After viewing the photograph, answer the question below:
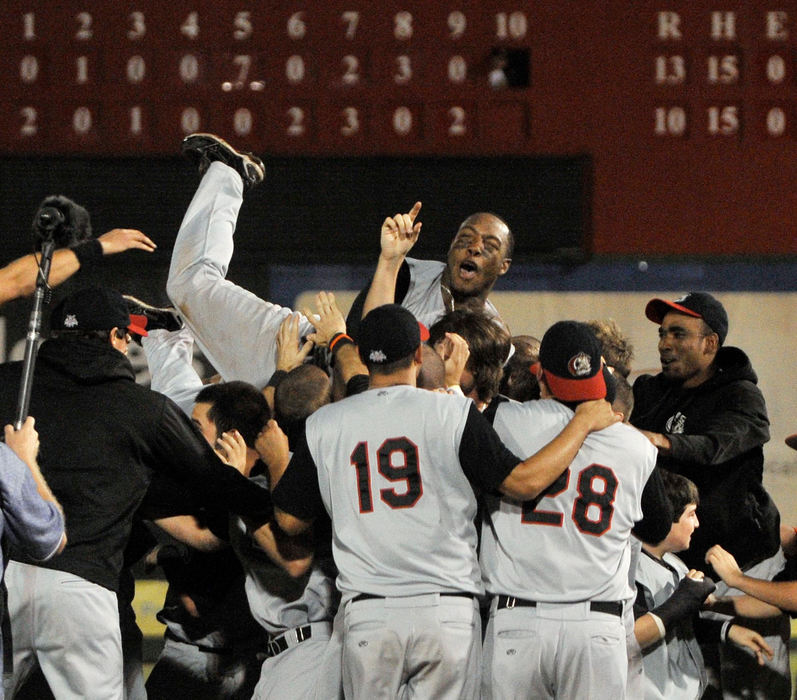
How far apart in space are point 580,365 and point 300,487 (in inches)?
33.0

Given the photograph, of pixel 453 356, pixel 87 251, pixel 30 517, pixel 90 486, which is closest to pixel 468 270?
pixel 453 356

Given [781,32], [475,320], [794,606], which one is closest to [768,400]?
[781,32]

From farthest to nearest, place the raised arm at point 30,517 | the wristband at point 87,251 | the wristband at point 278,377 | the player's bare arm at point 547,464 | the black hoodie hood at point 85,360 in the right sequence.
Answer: the wristband at point 278,377, the wristband at point 87,251, the black hoodie hood at point 85,360, the player's bare arm at point 547,464, the raised arm at point 30,517

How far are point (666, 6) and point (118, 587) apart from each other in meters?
5.04

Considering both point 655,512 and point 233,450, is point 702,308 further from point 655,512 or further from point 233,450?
point 233,450

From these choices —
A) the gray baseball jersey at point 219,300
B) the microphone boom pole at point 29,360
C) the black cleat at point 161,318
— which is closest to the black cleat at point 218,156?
the gray baseball jersey at point 219,300

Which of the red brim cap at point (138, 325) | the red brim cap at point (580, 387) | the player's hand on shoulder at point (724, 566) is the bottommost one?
the player's hand on shoulder at point (724, 566)

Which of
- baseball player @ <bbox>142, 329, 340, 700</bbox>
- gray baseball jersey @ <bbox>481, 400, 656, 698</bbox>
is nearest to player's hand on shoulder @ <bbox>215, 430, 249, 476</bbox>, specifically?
baseball player @ <bbox>142, 329, 340, 700</bbox>

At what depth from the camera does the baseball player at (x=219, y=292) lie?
14.7 ft

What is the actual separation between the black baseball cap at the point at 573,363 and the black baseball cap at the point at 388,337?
37 centimetres

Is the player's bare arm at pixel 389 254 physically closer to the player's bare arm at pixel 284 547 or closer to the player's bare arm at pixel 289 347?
the player's bare arm at pixel 289 347

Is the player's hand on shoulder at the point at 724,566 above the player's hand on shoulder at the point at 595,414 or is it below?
below

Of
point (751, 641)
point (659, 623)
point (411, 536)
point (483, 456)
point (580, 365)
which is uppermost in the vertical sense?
point (580, 365)

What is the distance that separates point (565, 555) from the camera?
3414 mm
